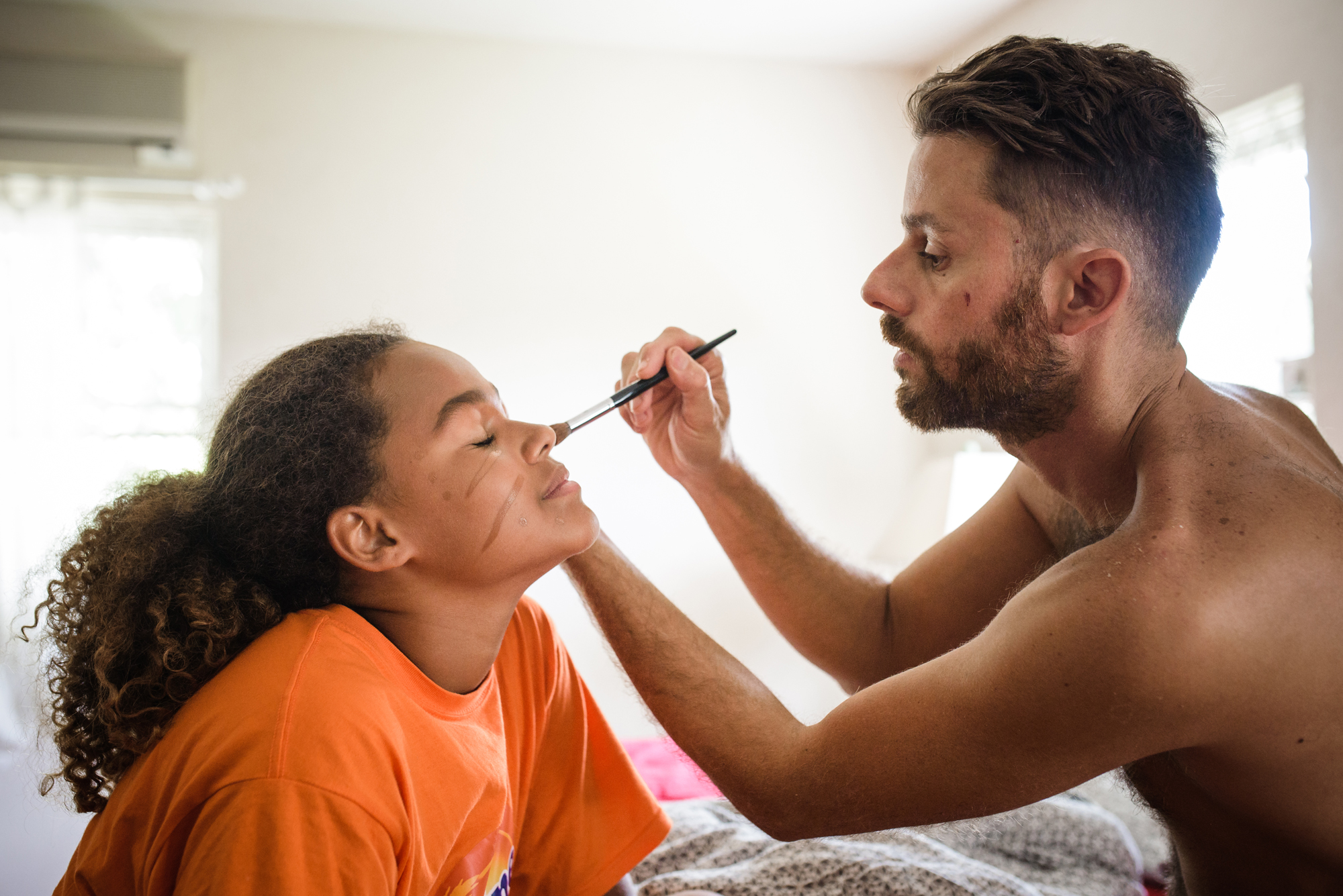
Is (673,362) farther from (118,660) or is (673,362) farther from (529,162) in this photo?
(529,162)

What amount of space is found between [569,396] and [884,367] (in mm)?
1340

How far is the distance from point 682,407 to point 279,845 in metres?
0.90

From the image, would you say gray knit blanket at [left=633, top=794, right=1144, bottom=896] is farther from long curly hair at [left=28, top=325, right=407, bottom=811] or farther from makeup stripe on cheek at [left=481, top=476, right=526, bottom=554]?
long curly hair at [left=28, top=325, right=407, bottom=811]

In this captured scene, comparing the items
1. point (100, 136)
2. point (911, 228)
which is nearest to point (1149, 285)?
point (911, 228)

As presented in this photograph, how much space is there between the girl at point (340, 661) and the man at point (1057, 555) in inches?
7.6

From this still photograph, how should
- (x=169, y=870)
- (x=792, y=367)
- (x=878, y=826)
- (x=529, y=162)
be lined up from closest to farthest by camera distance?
(x=169, y=870) → (x=878, y=826) → (x=529, y=162) → (x=792, y=367)

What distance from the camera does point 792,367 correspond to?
3729mm

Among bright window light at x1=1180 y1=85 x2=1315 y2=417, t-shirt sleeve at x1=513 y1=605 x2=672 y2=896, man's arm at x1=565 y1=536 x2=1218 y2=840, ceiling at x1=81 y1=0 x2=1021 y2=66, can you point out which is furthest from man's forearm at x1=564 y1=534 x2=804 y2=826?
ceiling at x1=81 y1=0 x2=1021 y2=66

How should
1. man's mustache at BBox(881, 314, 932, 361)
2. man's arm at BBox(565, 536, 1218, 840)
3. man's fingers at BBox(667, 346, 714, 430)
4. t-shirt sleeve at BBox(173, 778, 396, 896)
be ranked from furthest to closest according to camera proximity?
man's fingers at BBox(667, 346, 714, 430)
man's mustache at BBox(881, 314, 932, 361)
man's arm at BBox(565, 536, 1218, 840)
t-shirt sleeve at BBox(173, 778, 396, 896)

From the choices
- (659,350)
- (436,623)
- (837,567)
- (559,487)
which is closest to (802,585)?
(837,567)

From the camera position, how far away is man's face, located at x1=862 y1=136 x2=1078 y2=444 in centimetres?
114

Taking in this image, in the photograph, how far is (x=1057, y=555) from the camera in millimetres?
1422

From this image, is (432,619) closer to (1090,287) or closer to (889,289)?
(889,289)

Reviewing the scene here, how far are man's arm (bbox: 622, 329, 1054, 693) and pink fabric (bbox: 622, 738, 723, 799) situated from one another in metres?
0.55
